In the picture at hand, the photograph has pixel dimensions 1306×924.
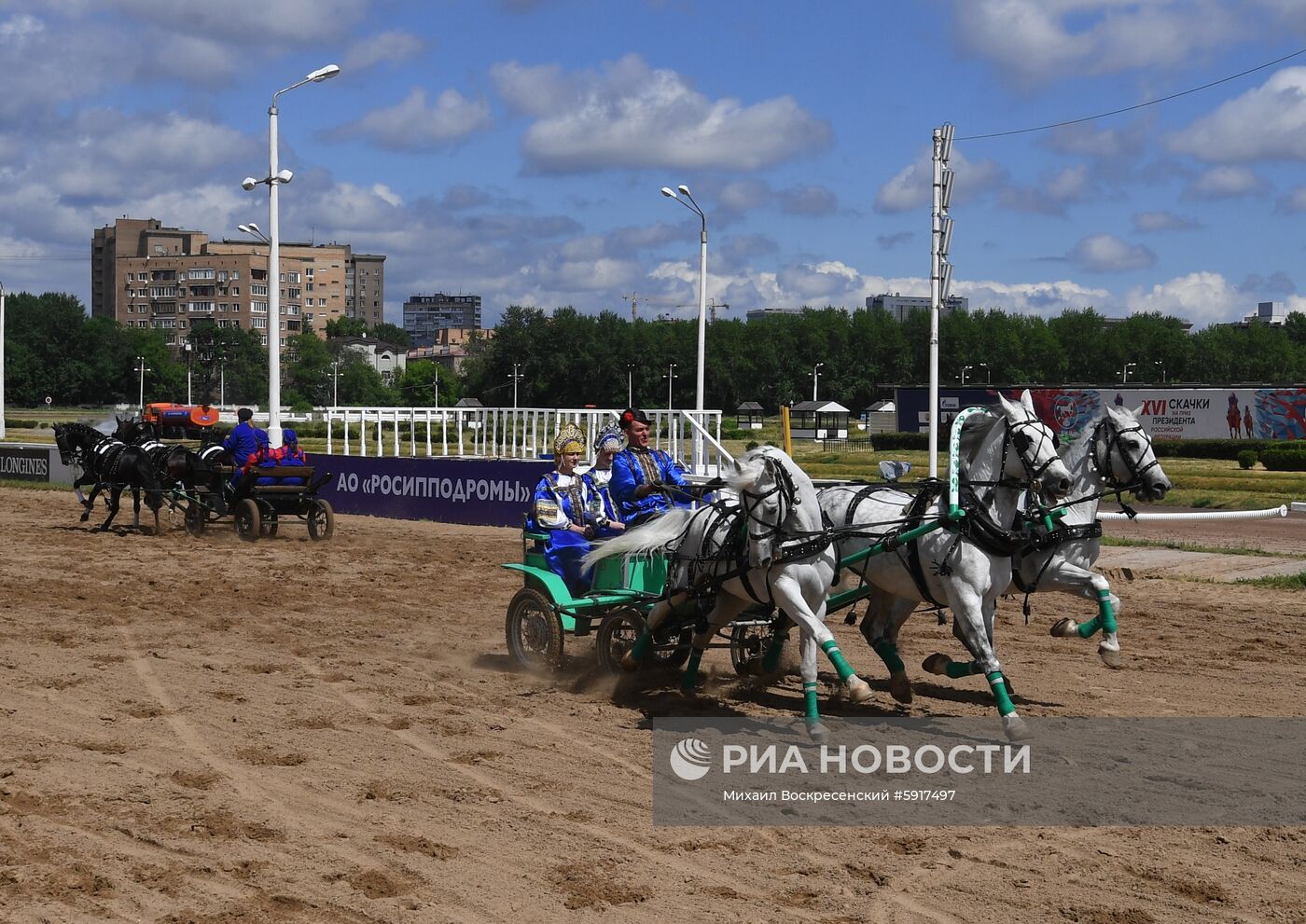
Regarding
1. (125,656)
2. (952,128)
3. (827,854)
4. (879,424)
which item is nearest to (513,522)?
(952,128)

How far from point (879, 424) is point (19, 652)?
A: 69813 millimetres

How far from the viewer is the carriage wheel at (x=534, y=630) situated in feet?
31.8

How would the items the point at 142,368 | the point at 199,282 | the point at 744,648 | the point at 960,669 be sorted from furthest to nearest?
the point at 199,282 < the point at 142,368 < the point at 744,648 < the point at 960,669

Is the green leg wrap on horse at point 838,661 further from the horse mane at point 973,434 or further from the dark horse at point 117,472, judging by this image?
the dark horse at point 117,472

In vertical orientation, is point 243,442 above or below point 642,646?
above

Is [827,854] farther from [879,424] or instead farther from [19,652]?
[879,424]

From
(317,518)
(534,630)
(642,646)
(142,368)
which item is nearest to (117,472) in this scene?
(317,518)

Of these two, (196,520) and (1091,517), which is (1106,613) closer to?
(1091,517)

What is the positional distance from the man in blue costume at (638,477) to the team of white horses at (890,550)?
517mm

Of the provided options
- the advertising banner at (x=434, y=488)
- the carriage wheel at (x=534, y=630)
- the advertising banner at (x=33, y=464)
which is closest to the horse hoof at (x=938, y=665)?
the carriage wheel at (x=534, y=630)

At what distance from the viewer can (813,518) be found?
8211mm

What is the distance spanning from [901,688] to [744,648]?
55.2 inches

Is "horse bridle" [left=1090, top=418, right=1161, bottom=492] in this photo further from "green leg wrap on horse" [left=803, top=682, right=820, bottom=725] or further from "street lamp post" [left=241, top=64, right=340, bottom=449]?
"street lamp post" [left=241, top=64, right=340, bottom=449]

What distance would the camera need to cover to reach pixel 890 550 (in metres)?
8.57
